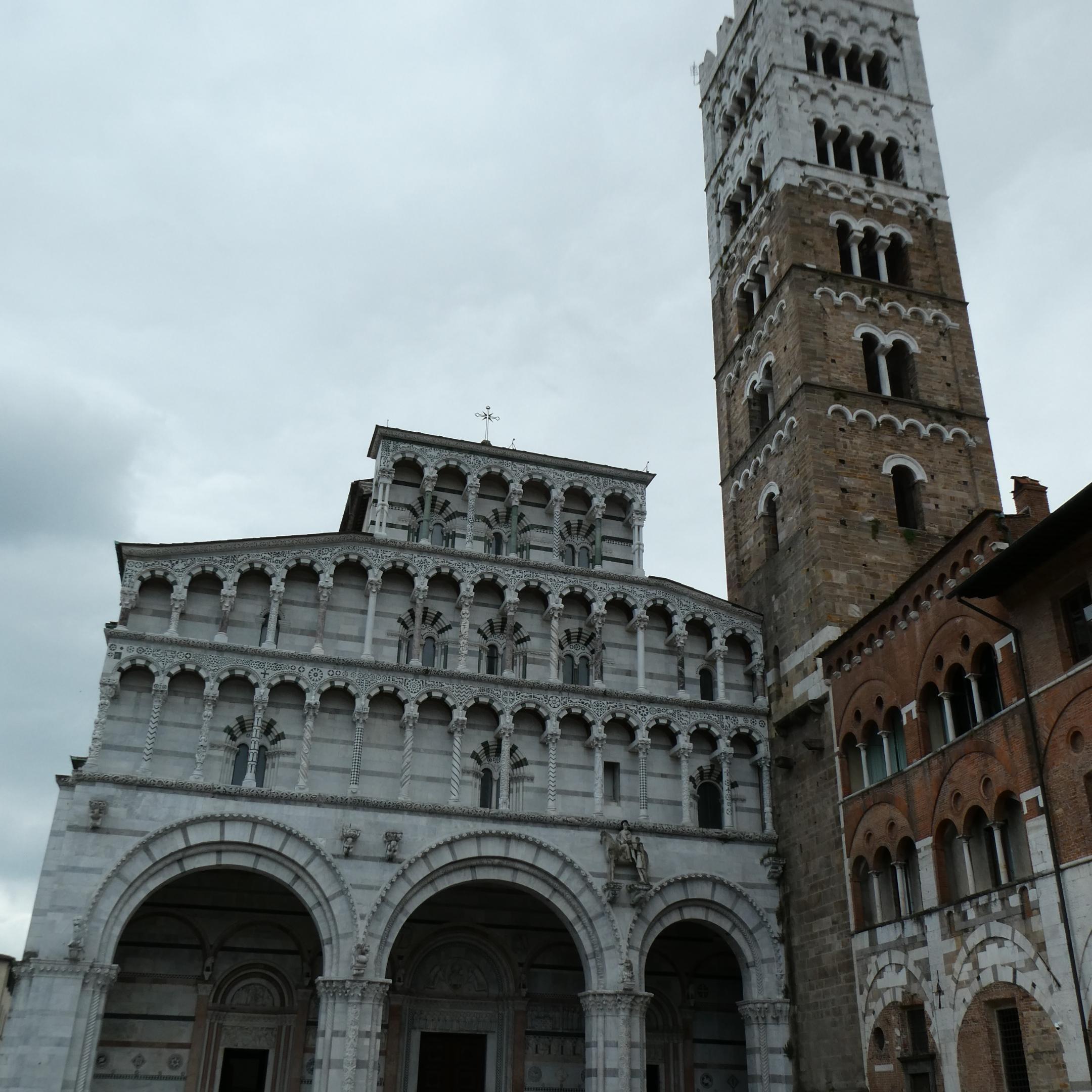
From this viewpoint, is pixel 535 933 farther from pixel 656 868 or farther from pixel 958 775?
pixel 958 775

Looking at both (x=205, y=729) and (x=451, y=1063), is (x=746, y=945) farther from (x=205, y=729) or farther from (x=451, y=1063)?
(x=205, y=729)

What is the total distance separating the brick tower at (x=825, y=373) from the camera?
23.2 metres

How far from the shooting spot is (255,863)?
2067 centimetres

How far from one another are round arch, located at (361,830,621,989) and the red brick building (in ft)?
15.9

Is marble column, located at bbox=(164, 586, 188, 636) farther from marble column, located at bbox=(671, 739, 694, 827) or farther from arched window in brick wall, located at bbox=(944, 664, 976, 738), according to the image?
arched window in brick wall, located at bbox=(944, 664, 976, 738)

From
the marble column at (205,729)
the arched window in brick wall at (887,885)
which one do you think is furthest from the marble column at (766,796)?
the marble column at (205,729)

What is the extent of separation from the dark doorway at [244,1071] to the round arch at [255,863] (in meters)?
3.55

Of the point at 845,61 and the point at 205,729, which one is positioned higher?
the point at 845,61

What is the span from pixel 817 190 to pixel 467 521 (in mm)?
14231

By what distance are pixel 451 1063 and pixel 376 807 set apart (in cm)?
608

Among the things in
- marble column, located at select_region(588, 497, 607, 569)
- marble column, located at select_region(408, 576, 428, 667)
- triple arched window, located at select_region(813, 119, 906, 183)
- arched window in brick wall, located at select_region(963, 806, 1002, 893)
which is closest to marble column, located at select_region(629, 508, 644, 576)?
marble column, located at select_region(588, 497, 607, 569)

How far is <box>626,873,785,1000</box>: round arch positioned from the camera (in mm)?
22375

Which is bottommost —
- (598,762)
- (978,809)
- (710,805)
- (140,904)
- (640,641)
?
(140,904)

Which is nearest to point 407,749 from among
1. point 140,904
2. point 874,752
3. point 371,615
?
point 371,615
